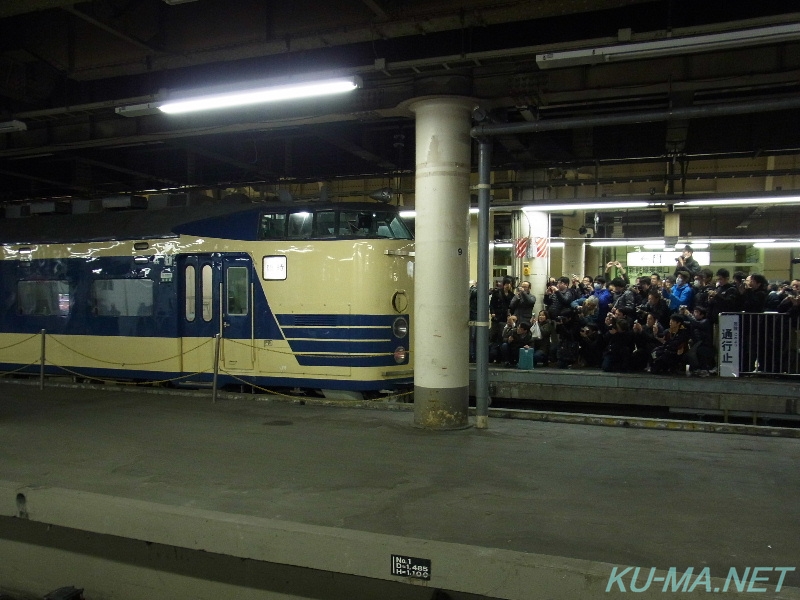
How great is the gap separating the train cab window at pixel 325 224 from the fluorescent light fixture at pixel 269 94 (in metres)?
2.25

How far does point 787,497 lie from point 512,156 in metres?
→ 9.73

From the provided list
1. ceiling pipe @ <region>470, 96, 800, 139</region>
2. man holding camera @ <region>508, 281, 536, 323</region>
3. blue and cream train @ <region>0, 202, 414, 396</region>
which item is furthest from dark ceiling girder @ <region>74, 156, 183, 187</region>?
ceiling pipe @ <region>470, 96, 800, 139</region>

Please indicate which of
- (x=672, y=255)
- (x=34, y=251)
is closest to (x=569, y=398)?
(x=34, y=251)

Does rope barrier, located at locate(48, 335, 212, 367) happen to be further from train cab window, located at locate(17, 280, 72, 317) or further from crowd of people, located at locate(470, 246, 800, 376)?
crowd of people, located at locate(470, 246, 800, 376)

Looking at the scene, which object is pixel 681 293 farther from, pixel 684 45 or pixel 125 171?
pixel 125 171

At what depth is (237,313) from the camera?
36.2ft

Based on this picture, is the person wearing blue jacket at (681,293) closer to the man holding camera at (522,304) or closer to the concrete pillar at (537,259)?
the man holding camera at (522,304)

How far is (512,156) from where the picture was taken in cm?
1418

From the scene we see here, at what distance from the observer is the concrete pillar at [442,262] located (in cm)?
855

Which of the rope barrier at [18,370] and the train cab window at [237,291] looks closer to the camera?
the train cab window at [237,291]

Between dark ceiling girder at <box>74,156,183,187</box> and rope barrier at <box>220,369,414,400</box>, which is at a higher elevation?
dark ceiling girder at <box>74,156,183,187</box>

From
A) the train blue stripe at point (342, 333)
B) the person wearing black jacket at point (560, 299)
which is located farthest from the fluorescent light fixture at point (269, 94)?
the person wearing black jacket at point (560, 299)

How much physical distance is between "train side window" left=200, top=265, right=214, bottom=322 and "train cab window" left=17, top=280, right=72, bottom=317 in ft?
10.7

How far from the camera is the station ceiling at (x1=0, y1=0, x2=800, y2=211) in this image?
315 inches
